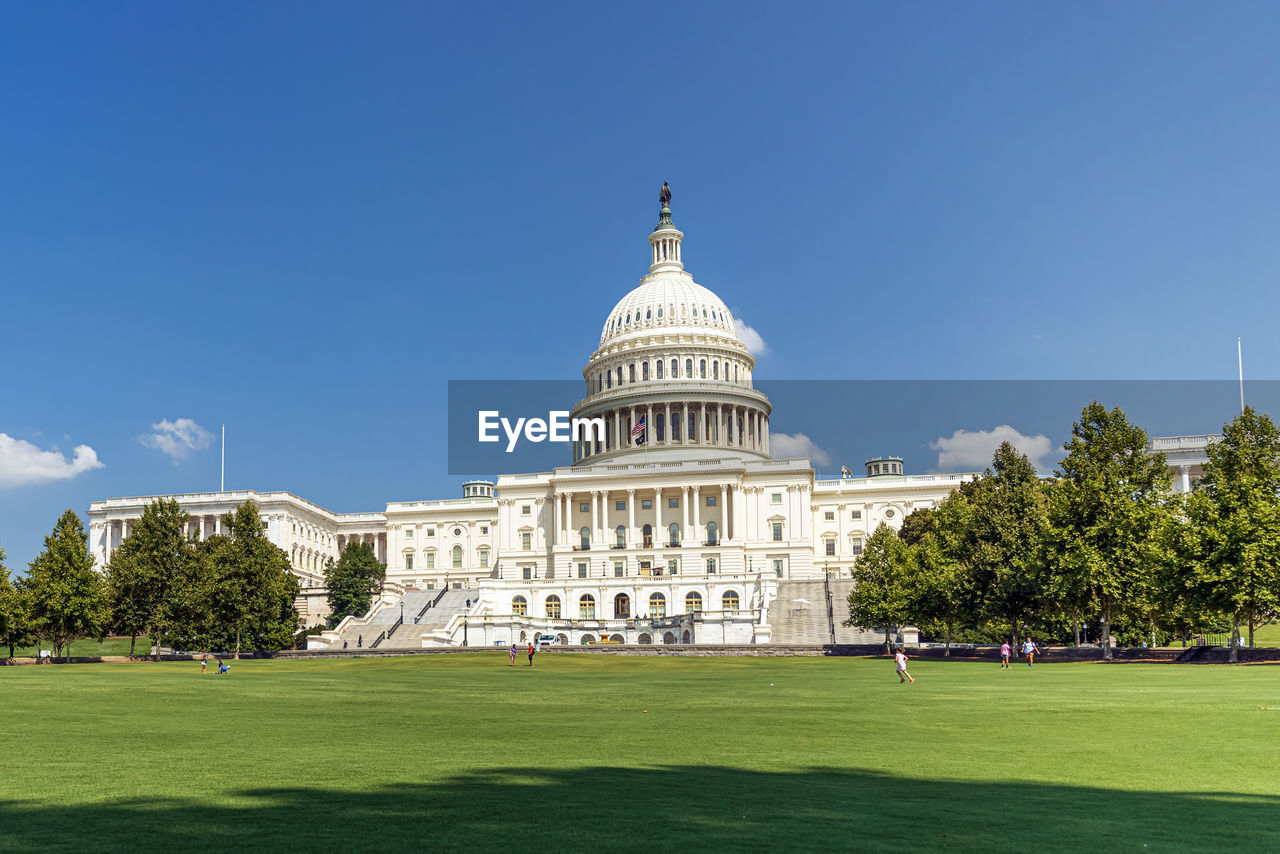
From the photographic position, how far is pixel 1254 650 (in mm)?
54344

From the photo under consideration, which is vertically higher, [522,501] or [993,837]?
[522,501]

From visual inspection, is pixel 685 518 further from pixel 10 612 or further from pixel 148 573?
pixel 10 612

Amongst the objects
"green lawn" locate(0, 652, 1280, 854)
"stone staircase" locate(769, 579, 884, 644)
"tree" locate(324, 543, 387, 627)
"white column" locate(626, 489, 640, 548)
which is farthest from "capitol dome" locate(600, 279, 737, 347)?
"green lawn" locate(0, 652, 1280, 854)

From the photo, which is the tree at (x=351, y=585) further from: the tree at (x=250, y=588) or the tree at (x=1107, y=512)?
the tree at (x=1107, y=512)

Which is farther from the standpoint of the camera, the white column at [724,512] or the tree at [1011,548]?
the white column at [724,512]

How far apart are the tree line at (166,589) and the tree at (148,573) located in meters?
0.07

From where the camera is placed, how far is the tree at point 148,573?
252 ft

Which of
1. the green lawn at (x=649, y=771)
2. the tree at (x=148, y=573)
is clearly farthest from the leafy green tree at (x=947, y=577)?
the tree at (x=148, y=573)

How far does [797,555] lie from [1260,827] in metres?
126

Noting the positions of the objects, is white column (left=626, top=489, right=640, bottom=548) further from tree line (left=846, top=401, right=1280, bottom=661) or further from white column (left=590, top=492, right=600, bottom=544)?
tree line (left=846, top=401, right=1280, bottom=661)

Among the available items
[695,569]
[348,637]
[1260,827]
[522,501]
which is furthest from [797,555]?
[1260,827]

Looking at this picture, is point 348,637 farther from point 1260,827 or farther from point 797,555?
point 1260,827

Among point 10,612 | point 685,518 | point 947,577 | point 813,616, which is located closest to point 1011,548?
point 947,577

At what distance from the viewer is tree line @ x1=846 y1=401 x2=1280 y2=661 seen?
175 ft
